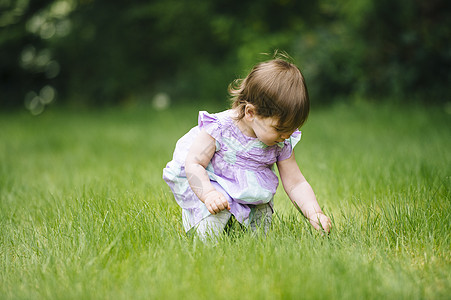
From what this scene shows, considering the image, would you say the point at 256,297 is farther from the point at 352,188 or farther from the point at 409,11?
the point at 409,11

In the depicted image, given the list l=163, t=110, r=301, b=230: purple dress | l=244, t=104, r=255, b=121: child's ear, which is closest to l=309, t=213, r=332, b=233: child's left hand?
l=163, t=110, r=301, b=230: purple dress

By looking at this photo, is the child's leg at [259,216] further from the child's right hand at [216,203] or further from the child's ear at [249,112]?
the child's ear at [249,112]

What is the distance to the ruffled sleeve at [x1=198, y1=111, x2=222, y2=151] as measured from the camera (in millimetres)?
2146

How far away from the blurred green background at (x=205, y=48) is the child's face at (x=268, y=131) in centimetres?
559

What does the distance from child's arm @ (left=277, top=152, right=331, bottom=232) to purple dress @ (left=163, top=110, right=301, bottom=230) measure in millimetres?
53

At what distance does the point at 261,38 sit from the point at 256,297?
8553 millimetres

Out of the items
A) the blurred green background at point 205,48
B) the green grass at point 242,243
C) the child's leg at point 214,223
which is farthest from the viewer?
the blurred green background at point 205,48

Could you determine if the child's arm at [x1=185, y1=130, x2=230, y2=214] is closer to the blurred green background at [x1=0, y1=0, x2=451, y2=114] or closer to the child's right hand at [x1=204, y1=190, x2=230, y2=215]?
the child's right hand at [x1=204, y1=190, x2=230, y2=215]

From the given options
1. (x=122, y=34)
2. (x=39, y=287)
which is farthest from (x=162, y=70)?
(x=39, y=287)

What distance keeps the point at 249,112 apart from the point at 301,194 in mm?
495

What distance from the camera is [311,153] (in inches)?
173

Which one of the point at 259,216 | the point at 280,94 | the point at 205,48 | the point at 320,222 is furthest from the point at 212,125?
the point at 205,48

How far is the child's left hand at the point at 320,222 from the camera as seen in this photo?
203 centimetres

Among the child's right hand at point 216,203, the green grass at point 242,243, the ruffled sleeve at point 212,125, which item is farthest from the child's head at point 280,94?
the green grass at point 242,243
